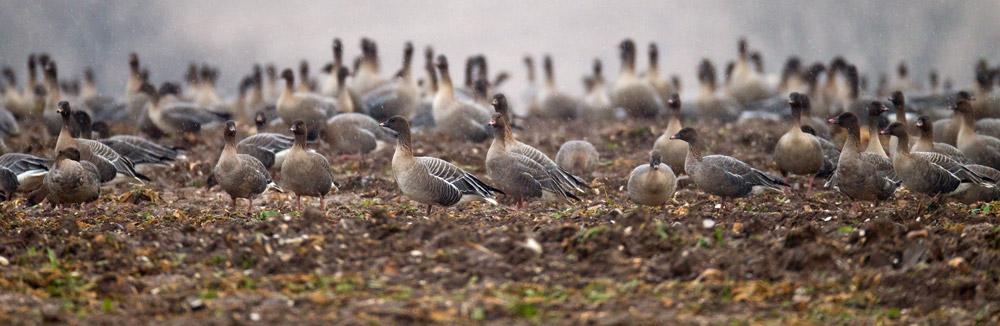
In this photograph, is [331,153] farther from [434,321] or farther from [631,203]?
[434,321]

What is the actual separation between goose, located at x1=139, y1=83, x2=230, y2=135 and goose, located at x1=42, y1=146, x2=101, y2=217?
7.70 metres

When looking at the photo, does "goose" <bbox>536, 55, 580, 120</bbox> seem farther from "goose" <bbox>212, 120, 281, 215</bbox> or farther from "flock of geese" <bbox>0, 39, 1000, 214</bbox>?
"goose" <bbox>212, 120, 281, 215</bbox>

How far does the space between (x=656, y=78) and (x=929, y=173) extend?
1377 centimetres

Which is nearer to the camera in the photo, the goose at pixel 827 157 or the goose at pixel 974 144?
the goose at pixel 827 157

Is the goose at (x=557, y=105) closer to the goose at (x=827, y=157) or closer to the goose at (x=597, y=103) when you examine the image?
the goose at (x=597, y=103)

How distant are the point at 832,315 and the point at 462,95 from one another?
1791 centimetres

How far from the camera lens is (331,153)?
51.7 feet

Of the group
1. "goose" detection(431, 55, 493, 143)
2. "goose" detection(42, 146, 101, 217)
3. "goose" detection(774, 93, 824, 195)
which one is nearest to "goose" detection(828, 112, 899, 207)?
"goose" detection(774, 93, 824, 195)

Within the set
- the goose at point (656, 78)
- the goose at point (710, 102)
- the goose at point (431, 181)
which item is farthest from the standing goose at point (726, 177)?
the goose at point (656, 78)

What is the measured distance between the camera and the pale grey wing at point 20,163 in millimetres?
11719

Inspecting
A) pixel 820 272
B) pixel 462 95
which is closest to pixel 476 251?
pixel 820 272

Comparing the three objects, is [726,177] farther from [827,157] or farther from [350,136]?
[350,136]

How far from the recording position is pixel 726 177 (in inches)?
407

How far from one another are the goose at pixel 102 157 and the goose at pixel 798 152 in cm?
821
